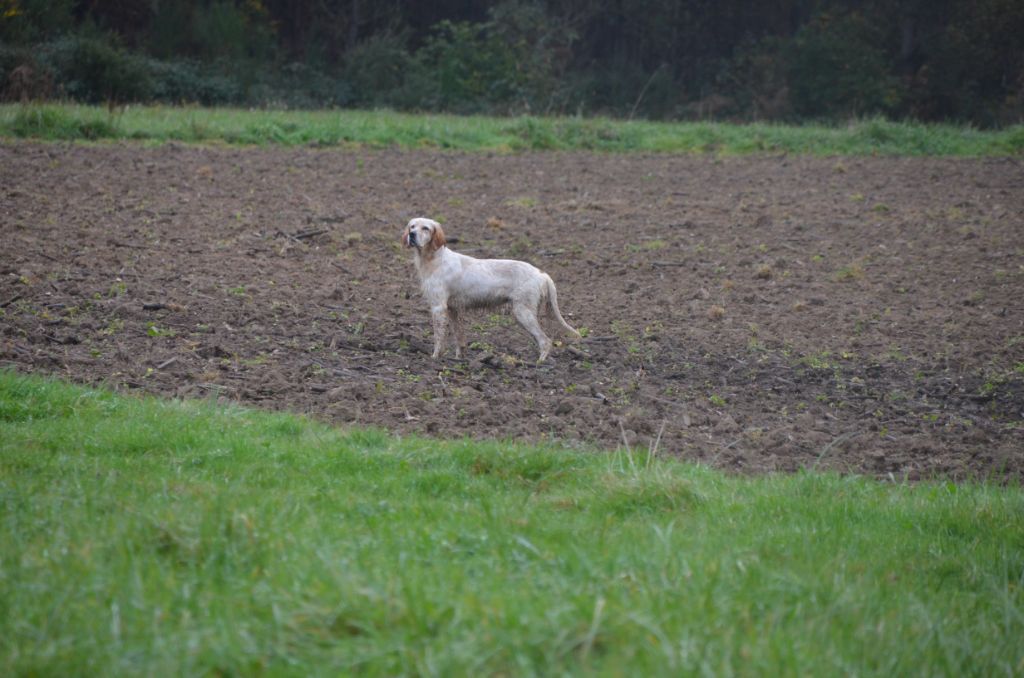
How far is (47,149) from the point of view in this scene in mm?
17094

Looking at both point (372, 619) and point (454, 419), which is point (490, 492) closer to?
point (454, 419)

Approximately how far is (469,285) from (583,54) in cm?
4082

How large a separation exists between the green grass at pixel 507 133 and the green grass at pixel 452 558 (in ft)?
47.8

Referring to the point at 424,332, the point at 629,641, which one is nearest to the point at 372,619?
the point at 629,641

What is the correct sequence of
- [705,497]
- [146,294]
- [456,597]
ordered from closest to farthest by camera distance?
[456,597] < [705,497] < [146,294]

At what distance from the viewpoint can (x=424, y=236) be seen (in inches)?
371

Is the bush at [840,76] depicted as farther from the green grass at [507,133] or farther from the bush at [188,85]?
the bush at [188,85]

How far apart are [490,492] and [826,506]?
1849 millimetres

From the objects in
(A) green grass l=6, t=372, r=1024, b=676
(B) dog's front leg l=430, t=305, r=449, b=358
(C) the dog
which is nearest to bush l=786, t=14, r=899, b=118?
(C) the dog

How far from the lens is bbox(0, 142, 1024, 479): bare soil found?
24.9 feet

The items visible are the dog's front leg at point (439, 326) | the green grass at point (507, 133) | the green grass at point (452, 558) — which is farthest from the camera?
the green grass at point (507, 133)

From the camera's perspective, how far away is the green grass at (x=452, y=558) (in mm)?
3434

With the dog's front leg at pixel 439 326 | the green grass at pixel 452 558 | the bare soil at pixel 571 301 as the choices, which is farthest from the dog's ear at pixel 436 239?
the green grass at pixel 452 558

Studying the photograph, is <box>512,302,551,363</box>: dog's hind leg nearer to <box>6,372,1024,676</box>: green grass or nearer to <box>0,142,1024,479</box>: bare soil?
<box>0,142,1024,479</box>: bare soil
